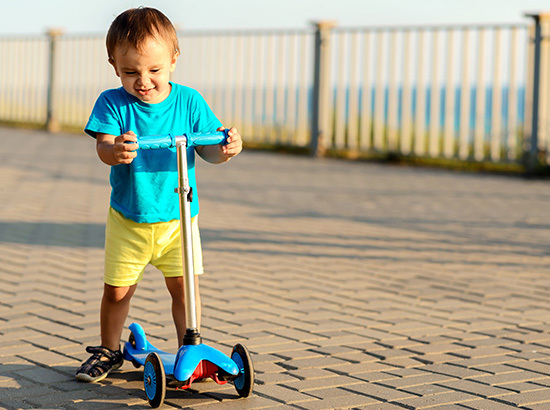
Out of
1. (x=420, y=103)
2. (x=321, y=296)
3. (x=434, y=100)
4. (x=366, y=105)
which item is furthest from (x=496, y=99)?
(x=321, y=296)

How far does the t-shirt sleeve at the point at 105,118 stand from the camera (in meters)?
3.43

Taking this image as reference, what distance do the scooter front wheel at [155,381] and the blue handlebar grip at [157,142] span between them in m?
0.74

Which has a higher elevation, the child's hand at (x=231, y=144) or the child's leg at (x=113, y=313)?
the child's hand at (x=231, y=144)

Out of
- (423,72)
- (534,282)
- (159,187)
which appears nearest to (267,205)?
(534,282)

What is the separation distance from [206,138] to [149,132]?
0.25 m

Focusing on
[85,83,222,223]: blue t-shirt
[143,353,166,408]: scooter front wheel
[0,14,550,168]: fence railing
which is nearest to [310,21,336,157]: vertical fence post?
[0,14,550,168]: fence railing

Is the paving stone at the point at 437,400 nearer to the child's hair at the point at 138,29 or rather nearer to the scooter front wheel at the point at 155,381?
the scooter front wheel at the point at 155,381

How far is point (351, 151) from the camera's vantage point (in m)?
13.5

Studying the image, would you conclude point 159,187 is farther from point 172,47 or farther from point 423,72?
point 423,72

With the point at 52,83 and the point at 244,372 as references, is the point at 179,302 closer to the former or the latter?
the point at 244,372

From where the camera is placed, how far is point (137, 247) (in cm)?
362

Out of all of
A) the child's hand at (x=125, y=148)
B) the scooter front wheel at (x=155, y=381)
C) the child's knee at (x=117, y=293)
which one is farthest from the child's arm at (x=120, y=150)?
the scooter front wheel at (x=155, y=381)

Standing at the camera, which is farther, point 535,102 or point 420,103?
point 420,103

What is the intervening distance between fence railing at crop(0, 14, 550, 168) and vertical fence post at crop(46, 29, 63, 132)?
1.72ft
